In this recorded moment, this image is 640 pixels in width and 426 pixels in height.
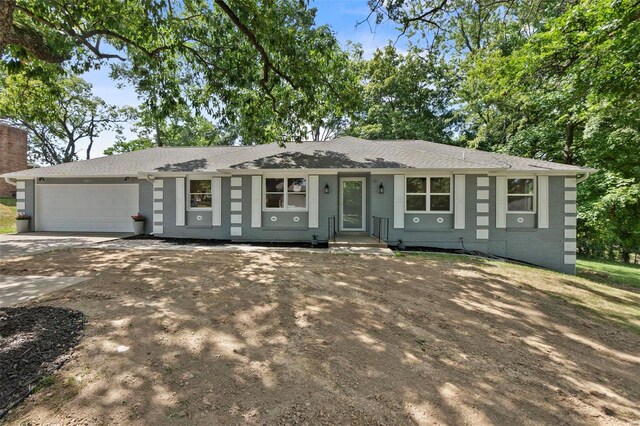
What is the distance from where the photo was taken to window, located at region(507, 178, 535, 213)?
10570mm

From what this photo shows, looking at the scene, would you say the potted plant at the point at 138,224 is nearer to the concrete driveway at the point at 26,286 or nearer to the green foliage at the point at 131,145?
the concrete driveway at the point at 26,286

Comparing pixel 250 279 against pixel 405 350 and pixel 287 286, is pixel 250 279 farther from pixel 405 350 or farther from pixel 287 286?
pixel 405 350

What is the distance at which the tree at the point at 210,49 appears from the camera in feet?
23.6

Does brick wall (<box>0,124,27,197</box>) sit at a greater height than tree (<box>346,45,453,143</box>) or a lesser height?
lesser

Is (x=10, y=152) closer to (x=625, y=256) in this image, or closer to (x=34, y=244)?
(x=34, y=244)

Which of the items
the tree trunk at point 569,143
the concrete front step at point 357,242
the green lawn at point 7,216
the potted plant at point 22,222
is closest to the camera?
the concrete front step at point 357,242

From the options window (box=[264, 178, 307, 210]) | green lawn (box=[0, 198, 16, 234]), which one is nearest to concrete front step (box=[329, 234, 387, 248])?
window (box=[264, 178, 307, 210])

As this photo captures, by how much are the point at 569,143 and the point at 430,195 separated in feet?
37.1

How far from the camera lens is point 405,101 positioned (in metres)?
23.7

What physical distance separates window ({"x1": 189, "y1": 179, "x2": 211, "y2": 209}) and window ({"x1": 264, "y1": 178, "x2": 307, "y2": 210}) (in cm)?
264

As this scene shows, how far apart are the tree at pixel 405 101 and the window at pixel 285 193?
522 inches

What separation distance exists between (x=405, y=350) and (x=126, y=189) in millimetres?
14494

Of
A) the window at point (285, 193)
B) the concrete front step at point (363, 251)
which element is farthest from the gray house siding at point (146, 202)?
the concrete front step at point (363, 251)

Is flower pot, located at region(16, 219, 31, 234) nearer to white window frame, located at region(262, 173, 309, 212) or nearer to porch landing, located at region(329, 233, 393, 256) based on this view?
white window frame, located at region(262, 173, 309, 212)
